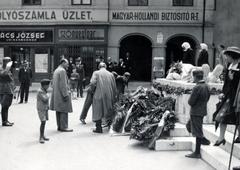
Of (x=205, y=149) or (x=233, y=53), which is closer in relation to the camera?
(x=233, y=53)

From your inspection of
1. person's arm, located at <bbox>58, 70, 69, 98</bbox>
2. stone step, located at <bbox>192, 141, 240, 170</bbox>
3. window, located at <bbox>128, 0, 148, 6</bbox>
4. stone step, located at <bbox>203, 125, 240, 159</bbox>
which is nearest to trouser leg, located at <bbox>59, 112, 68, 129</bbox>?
person's arm, located at <bbox>58, 70, 69, 98</bbox>

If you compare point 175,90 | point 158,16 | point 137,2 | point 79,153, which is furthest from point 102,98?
point 137,2

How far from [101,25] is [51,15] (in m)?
3.26

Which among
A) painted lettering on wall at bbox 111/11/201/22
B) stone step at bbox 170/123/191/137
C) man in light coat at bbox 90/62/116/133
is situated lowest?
stone step at bbox 170/123/191/137

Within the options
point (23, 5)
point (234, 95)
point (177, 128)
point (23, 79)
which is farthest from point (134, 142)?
point (23, 5)

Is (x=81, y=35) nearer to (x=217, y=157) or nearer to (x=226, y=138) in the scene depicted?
(x=226, y=138)

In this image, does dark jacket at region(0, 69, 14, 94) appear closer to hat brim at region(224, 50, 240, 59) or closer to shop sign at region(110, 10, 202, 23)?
hat brim at region(224, 50, 240, 59)

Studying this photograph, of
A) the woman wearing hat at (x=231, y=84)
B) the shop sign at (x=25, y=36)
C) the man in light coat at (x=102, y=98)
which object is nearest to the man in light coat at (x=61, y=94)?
the man in light coat at (x=102, y=98)

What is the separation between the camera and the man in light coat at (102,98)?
36.5 feet

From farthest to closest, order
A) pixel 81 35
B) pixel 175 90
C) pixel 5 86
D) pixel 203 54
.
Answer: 1. pixel 81 35
2. pixel 5 86
3. pixel 203 54
4. pixel 175 90

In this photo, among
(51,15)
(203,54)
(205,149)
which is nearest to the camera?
(205,149)

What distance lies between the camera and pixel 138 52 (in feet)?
89.8

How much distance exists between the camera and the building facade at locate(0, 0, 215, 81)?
1014 inches

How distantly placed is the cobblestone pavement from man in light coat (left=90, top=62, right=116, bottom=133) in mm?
464
